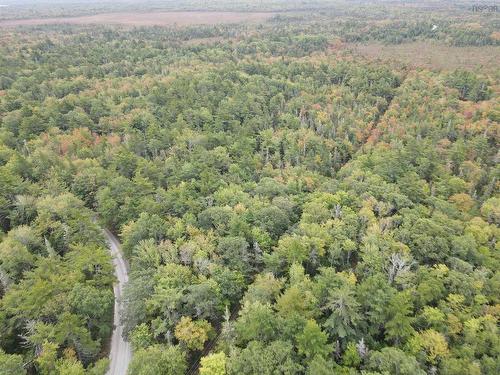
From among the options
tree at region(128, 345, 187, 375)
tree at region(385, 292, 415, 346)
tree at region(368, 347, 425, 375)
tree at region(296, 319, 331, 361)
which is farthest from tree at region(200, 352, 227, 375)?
tree at region(385, 292, 415, 346)

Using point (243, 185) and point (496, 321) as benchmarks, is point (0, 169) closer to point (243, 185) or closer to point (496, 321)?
point (243, 185)

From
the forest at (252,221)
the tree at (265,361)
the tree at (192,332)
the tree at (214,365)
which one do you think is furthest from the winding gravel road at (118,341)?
the tree at (265,361)

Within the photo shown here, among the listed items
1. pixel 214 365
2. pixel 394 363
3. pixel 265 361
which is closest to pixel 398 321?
pixel 394 363

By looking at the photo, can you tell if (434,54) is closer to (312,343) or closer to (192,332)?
(312,343)

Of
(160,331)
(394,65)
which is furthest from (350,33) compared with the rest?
(160,331)

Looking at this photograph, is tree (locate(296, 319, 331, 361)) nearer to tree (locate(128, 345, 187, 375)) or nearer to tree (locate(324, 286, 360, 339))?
tree (locate(324, 286, 360, 339))

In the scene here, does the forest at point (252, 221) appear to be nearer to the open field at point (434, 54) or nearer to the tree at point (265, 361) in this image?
the tree at point (265, 361)
